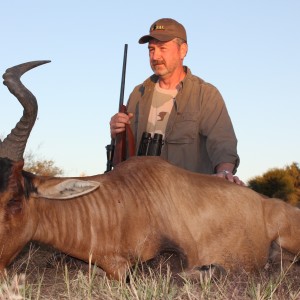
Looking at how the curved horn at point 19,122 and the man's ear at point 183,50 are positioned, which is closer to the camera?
the curved horn at point 19,122

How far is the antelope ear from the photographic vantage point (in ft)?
16.3

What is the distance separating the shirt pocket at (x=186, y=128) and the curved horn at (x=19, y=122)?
2.82m

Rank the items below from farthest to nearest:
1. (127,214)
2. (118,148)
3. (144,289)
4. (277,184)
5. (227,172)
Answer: (277,184) → (118,148) → (227,172) → (127,214) → (144,289)

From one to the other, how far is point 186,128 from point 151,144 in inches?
25.2

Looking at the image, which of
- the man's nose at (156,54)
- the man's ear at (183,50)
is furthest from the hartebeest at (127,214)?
the man's ear at (183,50)

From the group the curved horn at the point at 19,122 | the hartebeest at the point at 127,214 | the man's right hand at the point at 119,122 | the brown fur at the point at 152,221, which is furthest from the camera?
the man's right hand at the point at 119,122

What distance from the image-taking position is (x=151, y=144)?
24.2 feet

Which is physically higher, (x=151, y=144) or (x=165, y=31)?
(x=165, y=31)

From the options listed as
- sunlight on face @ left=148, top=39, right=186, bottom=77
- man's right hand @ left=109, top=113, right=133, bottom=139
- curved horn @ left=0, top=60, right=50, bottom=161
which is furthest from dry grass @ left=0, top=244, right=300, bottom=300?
sunlight on face @ left=148, top=39, right=186, bottom=77

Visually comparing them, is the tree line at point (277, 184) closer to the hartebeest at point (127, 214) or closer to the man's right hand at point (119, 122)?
the man's right hand at point (119, 122)

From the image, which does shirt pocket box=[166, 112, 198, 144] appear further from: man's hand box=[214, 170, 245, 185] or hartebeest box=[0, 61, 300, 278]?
hartebeest box=[0, 61, 300, 278]

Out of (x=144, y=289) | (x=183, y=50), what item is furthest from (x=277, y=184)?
(x=144, y=289)

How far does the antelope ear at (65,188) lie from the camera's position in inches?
196

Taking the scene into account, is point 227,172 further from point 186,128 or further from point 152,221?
point 152,221
